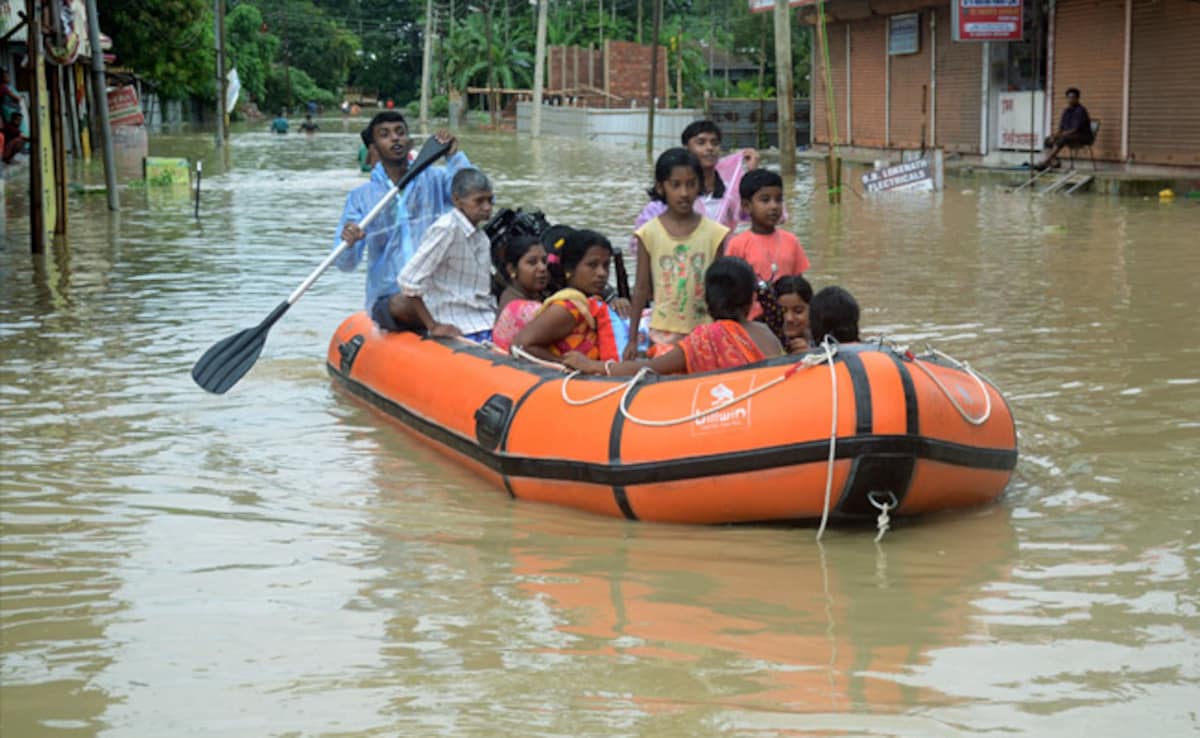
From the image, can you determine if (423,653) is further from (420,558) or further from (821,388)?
(821,388)

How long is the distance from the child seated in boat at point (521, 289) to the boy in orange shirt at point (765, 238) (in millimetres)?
946

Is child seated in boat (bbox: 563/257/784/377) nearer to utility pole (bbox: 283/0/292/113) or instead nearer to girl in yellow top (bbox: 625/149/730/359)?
girl in yellow top (bbox: 625/149/730/359)

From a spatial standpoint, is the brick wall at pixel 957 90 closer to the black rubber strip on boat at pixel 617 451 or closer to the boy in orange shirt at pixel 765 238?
the boy in orange shirt at pixel 765 238

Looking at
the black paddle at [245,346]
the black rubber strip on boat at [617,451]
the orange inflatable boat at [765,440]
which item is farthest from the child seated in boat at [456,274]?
the black rubber strip on boat at [617,451]

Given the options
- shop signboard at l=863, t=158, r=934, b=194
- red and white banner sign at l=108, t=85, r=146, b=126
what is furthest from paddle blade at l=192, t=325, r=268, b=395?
red and white banner sign at l=108, t=85, r=146, b=126

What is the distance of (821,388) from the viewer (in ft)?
19.0

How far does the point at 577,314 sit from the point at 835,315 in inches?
51.8

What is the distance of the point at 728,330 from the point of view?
640 cm

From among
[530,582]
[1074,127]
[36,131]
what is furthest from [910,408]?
[1074,127]

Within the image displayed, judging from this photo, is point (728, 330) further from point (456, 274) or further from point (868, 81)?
point (868, 81)

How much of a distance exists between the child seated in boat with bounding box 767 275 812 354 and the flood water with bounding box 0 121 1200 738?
3.75ft

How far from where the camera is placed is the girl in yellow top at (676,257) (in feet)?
23.3

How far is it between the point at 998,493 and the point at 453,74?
233 feet

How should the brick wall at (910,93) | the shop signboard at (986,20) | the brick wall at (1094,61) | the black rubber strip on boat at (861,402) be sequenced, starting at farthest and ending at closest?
the brick wall at (910,93) < the shop signboard at (986,20) < the brick wall at (1094,61) < the black rubber strip on boat at (861,402)
